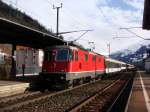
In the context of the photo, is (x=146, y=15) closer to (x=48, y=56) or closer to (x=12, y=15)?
(x=48, y=56)

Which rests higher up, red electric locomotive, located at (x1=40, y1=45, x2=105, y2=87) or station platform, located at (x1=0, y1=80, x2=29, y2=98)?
red electric locomotive, located at (x1=40, y1=45, x2=105, y2=87)

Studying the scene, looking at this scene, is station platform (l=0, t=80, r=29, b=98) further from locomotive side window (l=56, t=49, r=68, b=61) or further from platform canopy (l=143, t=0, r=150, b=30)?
platform canopy (l=143, t=0, r=150, b=30)

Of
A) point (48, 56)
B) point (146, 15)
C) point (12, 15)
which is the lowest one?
point (48, 56)

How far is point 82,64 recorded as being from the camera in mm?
31750

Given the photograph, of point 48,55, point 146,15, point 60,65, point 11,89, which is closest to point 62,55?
point 60,65

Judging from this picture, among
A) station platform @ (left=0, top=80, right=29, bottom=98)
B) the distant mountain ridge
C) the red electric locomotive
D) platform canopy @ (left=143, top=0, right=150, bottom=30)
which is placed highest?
the distant mountain ridge

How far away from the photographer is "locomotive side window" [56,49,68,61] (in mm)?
27656

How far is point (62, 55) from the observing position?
27781 millimetres

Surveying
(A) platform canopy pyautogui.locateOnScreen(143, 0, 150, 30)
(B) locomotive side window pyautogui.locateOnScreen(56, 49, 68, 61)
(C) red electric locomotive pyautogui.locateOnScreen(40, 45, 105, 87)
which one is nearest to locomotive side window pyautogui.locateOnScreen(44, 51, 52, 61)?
(C) red electric locomotive pyautogui.locateOnScreen(40, 45, 105, 87)

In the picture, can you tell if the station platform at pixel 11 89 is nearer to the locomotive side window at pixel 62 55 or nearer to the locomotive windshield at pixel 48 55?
the locomotive windshield at pixel 48 55

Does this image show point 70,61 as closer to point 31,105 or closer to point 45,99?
point 45,99

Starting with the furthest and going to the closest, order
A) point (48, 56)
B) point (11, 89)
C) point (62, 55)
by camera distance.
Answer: point (48, 56)
point (62, 55)
point (11, 89)

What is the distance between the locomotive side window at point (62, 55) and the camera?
1089 inches

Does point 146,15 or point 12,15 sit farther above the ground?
point 12,15
